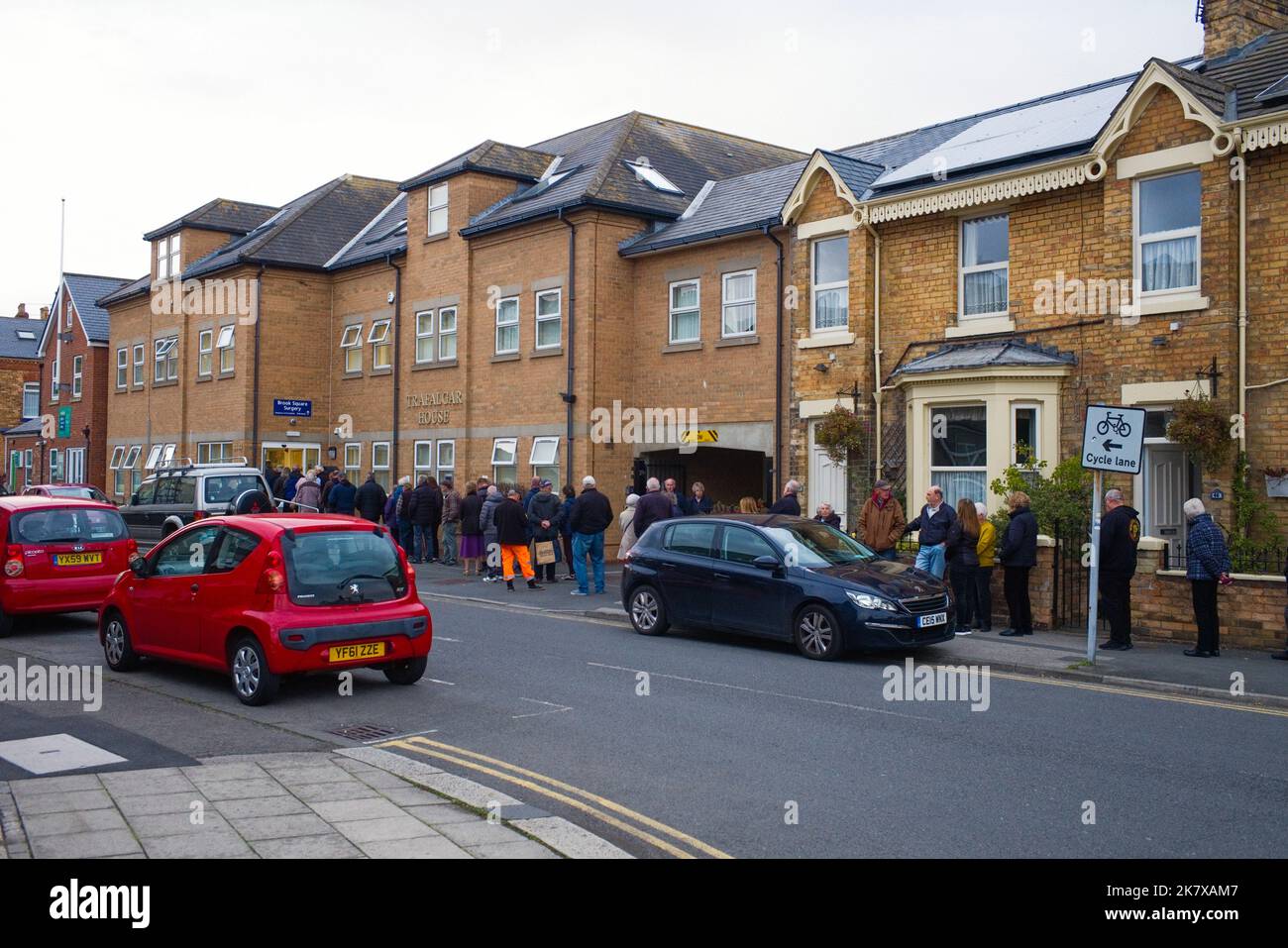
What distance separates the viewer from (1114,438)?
493 inches

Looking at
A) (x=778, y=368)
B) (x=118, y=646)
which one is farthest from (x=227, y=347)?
(x=118, y=646)

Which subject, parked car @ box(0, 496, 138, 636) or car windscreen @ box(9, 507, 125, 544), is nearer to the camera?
parked car @ box(0, 496, 138, 636)

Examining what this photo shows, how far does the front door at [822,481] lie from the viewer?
20.6 metres

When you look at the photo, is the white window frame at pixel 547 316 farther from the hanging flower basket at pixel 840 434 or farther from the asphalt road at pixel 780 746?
the asphalt road at pixel 780 746

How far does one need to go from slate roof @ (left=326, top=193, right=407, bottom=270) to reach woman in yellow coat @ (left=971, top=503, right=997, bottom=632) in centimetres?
2003

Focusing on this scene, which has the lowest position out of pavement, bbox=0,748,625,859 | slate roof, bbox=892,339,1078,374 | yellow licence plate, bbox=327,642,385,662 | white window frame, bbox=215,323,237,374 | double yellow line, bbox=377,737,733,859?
double yellow line, bbox=377,737,733,859

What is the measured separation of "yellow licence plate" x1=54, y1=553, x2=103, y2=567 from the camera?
14.3 m

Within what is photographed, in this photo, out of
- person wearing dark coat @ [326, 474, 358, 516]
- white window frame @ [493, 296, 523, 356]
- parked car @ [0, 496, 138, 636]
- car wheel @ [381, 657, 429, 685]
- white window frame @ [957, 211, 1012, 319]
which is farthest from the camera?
white window frame @ [493, 296, 523, 356]

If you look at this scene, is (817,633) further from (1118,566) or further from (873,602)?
(1118,566)

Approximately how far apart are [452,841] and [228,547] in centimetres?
534

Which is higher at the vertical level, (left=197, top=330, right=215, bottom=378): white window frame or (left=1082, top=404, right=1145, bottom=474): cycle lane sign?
(left=197, top=330, right=215, bottom=378): white window frame

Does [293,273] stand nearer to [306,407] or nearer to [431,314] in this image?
[306,407]

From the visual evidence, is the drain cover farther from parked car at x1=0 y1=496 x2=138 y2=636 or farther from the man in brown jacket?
the man in brown jacket

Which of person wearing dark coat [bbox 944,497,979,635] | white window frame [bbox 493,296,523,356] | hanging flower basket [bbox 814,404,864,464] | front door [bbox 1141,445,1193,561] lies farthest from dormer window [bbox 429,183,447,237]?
front door [bbox 1141,445,1193,561]
